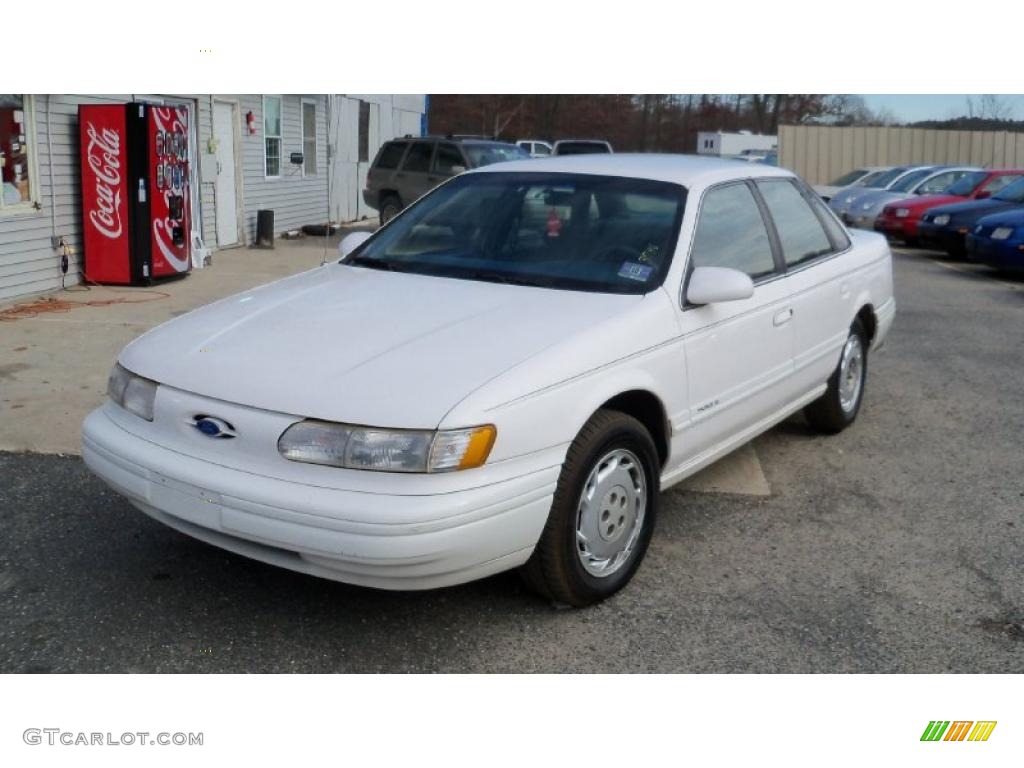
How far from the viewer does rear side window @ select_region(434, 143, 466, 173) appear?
54.8ft

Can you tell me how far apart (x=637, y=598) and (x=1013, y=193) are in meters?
14.7

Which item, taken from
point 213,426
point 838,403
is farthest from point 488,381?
point 838,403

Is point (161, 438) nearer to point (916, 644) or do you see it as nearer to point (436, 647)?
point (436, 647)

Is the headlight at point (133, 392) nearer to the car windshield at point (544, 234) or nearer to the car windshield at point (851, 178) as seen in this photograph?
the car windshield at point (544, 234)

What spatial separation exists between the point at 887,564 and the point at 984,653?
2.54 feet

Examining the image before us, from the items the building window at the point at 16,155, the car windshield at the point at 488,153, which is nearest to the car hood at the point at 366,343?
the building window at the point at 16,155

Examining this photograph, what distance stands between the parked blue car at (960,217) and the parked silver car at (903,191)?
279 centimetres

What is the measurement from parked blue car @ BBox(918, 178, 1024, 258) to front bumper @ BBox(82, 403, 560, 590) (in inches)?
574

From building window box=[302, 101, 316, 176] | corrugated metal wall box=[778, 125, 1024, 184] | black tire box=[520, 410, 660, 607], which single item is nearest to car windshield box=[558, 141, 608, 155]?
corrugated metal wall box=[778, 125, 1024, 184]

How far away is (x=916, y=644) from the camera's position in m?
3.63

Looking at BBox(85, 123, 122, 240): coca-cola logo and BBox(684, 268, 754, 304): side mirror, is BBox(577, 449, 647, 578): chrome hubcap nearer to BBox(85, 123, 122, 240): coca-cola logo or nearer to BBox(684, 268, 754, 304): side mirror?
BBox(684, 268, 754, 304): side mirror

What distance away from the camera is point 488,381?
11.0 ft

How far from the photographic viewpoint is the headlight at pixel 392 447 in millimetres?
3166
